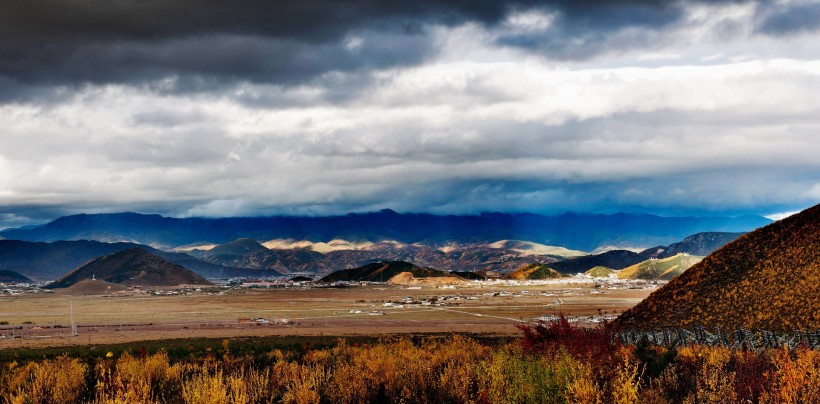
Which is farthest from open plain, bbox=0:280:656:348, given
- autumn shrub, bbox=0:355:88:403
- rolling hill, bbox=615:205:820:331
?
autumn shrub, bbox=0:355:88:403

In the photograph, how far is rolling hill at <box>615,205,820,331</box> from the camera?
4022 centimetres

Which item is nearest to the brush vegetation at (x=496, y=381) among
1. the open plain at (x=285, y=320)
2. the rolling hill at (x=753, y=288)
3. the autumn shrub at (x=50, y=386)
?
the autumn shrub at (x=50, y=386)

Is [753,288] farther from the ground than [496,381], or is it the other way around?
[753,288]

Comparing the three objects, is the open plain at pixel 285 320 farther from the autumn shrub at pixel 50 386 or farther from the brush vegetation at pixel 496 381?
the autumn shrub at pixel 50 386

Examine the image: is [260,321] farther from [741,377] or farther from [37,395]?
[741,377]

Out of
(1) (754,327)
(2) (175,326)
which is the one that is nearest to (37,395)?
(1) (754,327)

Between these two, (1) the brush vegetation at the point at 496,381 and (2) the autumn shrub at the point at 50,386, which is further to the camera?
(2) the autumn shrub at the point at 50,386

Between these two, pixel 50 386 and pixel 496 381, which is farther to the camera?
pixel 50 386

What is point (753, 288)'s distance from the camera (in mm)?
43844

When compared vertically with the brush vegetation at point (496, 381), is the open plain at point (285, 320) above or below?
below

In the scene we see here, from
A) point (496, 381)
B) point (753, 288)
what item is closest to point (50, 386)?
point (496, 381)

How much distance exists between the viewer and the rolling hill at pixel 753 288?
4022cm

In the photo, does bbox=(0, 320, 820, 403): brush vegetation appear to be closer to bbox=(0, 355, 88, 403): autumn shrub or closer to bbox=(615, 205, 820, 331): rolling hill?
bbox=(0, 355, 88, 403): autumn shrub

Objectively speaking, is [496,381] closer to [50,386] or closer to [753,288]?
[50,386]
